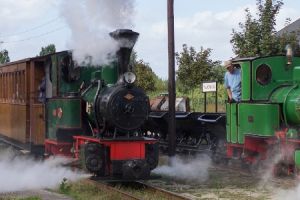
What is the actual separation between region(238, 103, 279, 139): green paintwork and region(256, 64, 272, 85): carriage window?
54 centimetres

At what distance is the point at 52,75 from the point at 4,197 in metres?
3.55

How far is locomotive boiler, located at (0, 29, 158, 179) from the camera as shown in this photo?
986cm

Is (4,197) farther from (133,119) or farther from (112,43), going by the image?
(112,43)

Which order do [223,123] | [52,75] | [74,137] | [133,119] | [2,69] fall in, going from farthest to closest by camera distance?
[2,69]
[223,123]
[52,75]
[74,137]
[133,119]

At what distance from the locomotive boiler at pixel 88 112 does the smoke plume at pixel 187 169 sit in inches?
60.6

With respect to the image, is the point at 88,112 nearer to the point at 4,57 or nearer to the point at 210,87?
the point at 210,87

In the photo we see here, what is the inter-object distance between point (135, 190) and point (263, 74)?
3331mm

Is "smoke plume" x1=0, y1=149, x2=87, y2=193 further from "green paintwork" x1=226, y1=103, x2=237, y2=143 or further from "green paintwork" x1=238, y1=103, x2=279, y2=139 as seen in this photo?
"green paintwork" x1=238, y1=103, x2=279, y2=139

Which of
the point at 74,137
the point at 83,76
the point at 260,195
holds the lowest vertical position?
the point at 260,195

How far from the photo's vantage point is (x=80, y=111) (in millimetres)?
10945

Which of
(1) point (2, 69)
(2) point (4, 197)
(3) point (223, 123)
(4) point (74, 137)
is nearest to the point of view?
(2) point (4, 197)

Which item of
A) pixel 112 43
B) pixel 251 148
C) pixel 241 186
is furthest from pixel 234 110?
A: pixel 112 43

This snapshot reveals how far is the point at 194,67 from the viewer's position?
29844 mm

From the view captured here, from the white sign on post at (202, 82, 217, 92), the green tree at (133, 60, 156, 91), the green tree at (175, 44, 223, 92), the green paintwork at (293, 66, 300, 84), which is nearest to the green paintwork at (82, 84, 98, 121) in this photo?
the green paintwork at (293, 66, 300, 84)
